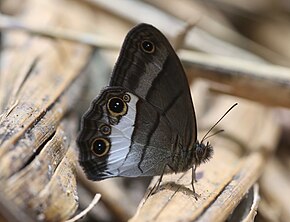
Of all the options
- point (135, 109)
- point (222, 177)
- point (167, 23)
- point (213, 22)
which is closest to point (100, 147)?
point (135, 109)

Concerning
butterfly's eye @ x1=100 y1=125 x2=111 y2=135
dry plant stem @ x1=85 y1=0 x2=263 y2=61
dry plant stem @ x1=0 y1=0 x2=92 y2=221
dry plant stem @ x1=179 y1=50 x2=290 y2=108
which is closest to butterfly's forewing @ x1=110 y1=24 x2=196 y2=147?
butterfly's eye @ x1=100 y1=125 x2=111 y2=135

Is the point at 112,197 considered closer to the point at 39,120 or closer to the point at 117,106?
the point at 117,106

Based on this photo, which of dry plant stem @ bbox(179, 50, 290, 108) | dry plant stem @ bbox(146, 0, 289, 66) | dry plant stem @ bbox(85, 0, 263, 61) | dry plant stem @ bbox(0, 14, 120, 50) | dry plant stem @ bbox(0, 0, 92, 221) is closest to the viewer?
dry plant stem @ bbox(0, 0, 92, 221)

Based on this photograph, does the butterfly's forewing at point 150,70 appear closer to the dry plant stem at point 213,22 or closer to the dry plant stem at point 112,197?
the dry plant stem at point 112,197

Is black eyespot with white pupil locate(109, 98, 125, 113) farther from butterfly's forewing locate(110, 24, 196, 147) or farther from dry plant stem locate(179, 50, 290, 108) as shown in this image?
dry plant stem locate(179, 50, 290, 108)

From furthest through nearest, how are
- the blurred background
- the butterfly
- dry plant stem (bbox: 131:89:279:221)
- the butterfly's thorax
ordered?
the blurred background → the butterfly's thorax → the butterfly → dry plant stem (bbox: 131:89:279:221)

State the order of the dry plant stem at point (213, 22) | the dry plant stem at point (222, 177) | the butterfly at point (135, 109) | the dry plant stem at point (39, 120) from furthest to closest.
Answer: the dry plant stem at point (213, 22) < the butterfly at point (135, 109) < the dry plant stem at point (222, 177) < the dry plant stem at point (39, 120)

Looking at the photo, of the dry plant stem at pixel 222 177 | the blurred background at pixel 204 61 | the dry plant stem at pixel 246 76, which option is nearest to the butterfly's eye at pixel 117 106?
the blurred background at pixel 204 61
